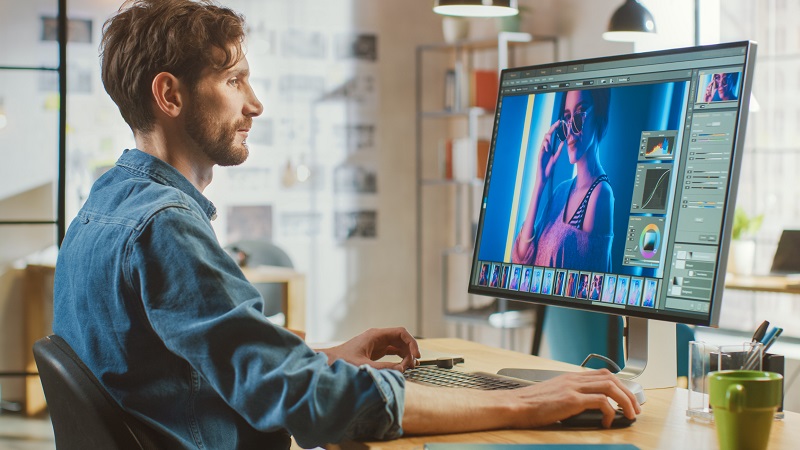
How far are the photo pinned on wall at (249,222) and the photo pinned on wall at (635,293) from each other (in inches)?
162

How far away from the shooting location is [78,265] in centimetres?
127

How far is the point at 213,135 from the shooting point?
1.42m

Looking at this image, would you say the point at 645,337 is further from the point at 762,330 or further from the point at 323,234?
the point at 323,234

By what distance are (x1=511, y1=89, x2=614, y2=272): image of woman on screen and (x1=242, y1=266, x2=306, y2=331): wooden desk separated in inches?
120

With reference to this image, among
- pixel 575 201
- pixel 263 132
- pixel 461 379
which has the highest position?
pixel 263 132

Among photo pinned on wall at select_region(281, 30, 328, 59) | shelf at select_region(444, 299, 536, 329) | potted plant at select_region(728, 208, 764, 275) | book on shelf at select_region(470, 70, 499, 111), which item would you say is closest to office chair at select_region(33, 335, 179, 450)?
potted plant at select_region(728, 208, 764, 275)

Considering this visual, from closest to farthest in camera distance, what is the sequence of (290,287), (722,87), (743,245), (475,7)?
(722,87)
(475,7)
(743,245)
(290,287)

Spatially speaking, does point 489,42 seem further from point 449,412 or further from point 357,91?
point 449,412

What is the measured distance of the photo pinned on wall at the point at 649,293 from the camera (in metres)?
1.38

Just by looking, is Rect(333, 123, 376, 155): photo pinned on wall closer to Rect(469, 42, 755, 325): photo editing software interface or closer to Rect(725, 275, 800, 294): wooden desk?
Rect(725, 275, 800, 294): wooden desk

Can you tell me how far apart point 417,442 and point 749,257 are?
348cm

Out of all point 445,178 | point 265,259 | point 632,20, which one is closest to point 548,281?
point 632,20

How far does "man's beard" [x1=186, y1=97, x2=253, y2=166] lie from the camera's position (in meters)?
1.40

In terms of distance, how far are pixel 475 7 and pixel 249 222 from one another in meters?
1.95
